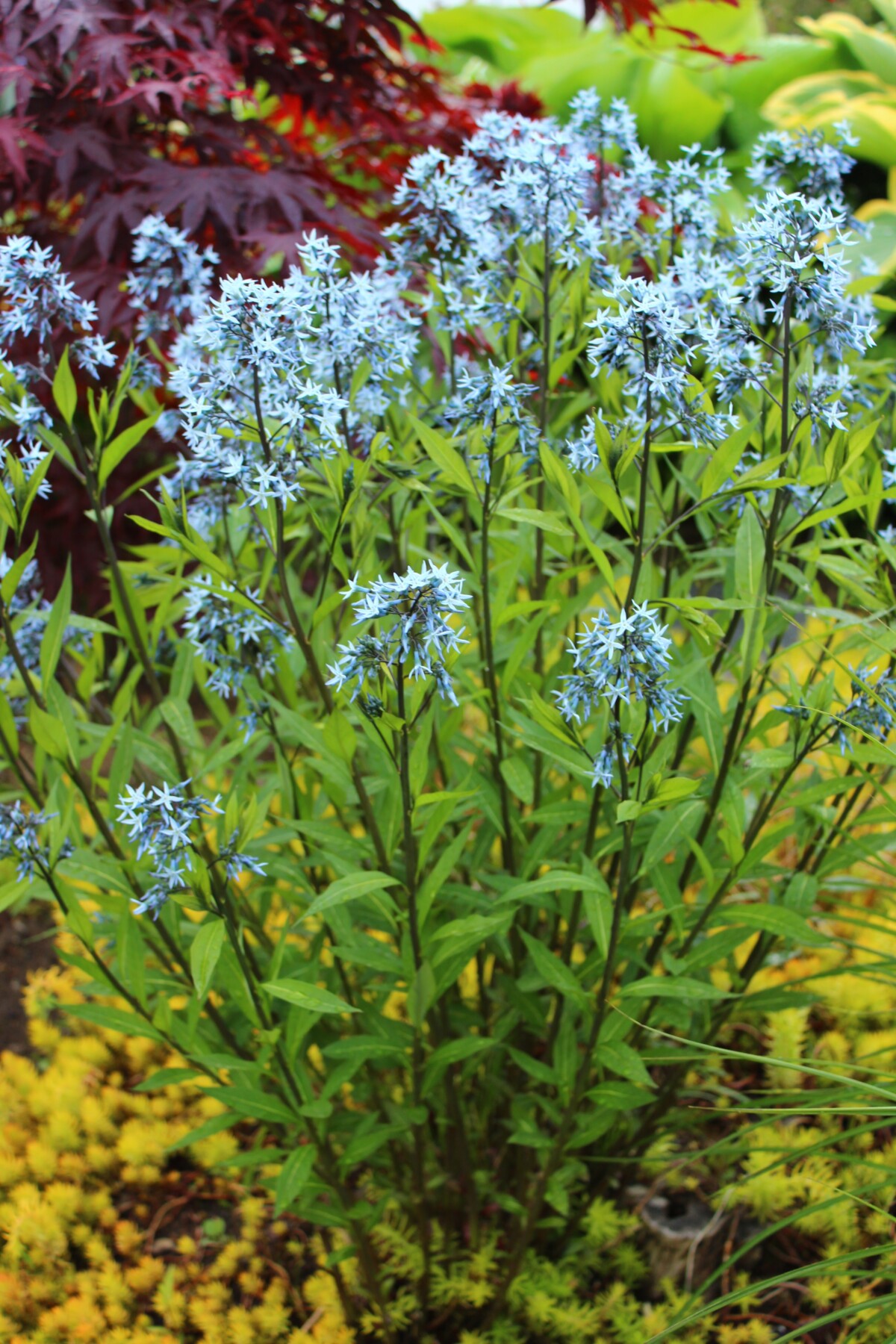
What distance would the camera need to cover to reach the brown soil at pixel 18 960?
11.2ft

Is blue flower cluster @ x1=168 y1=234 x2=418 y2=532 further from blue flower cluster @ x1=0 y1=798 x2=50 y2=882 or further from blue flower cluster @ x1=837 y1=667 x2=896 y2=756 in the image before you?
blue flower cluster @ x1=837 y1=667 x2=896 y2=756

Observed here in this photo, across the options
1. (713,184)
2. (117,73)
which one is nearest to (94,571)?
(117,73)

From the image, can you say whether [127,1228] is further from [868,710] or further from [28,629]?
[868,710]

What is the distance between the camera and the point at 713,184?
1935 millimetres

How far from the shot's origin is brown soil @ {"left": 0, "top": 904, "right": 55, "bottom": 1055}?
11.2 ft

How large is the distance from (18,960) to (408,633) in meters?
3.03

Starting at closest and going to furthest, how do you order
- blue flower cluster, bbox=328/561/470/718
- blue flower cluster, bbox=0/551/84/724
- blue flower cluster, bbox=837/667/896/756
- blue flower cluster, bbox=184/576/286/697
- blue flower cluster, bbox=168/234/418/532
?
blue flower cluster, bbox=328/561/470/718 → blue flower cluster, bbox=168/234/418/532 → blue flower cluster, bbox=837/667/896/756 → blue flower cluster, bbox=184/576/286/697 → blue flower cluster, bbox=0/551/84/724

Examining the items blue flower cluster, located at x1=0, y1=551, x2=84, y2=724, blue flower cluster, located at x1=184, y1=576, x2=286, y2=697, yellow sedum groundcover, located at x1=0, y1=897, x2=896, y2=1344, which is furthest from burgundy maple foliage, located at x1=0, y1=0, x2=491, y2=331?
yellow sedum groundcover, located at x1=0, y1=897, x2=896, y2=1344

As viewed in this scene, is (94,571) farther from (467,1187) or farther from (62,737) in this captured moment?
(467,1187)

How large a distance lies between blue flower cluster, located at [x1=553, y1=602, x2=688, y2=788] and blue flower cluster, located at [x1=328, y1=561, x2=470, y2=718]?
0.55ft

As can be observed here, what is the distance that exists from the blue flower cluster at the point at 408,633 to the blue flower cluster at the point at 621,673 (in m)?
0.17

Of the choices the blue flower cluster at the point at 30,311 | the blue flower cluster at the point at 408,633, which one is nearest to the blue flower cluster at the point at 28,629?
the blue flower cluster at the point at 30,311

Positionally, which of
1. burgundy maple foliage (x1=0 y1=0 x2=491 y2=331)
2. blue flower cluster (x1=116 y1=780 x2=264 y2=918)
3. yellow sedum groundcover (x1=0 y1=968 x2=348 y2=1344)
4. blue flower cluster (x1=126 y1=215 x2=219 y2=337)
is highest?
burgundy maple foliage (x1=0 y1=0 x2=491 y2=331)

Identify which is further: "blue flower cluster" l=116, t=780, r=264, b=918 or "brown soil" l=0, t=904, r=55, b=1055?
"brown soil" l=0, t=904, r=55, b=1055
